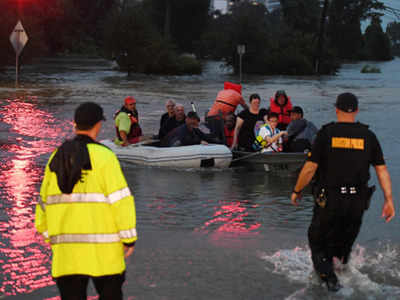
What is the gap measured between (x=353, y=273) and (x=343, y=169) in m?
1.28

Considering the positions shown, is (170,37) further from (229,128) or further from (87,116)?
(87,116)

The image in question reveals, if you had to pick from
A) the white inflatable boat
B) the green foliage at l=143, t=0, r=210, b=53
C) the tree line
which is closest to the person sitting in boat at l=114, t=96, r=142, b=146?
the white inflatable boat

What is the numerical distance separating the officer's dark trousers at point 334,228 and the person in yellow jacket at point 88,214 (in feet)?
6.59

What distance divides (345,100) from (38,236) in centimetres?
398

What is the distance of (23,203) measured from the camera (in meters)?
10.5

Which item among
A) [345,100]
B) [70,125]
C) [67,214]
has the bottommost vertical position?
[70,125]

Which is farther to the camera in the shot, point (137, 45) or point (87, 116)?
point (137, 45)

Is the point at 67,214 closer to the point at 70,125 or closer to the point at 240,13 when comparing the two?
the point at 70,125

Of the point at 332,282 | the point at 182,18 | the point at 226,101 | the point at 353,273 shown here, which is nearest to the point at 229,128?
the point at 226,101

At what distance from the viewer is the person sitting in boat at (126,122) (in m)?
14.6

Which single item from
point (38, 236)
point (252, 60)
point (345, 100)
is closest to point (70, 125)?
point (38, 236)

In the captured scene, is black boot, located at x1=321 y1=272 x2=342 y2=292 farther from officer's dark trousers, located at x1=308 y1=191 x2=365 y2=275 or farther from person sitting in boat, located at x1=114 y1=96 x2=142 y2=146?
person sitting in boat, located at x1=114 y1=96 x2=142 y2=146

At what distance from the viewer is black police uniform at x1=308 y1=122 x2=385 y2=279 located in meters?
6.01

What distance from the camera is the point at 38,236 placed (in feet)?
27.8
